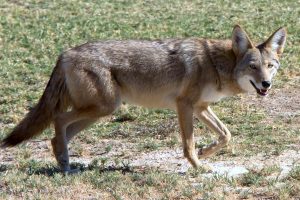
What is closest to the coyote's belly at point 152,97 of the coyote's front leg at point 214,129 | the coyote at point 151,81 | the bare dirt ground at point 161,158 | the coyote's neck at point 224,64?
the coyote at point 151,81

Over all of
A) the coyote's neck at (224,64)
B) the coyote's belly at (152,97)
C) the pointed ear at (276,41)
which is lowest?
the coyote's belly at (152,97)

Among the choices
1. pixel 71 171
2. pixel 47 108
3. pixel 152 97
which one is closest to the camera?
pixel 71 171

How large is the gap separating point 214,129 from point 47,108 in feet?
6.47

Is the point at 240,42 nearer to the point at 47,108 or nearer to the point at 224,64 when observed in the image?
the point at 224,64

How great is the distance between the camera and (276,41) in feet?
30.3

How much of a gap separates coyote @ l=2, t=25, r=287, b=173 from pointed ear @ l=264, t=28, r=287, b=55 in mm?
11

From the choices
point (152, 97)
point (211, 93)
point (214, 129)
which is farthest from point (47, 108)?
point (214, 129)

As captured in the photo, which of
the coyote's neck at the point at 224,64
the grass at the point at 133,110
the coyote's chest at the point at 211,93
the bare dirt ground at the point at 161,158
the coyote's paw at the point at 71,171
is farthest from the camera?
the coyote's neck at the point at 224,64

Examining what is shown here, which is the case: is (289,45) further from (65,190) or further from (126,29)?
(65,190)

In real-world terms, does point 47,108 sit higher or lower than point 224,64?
lower

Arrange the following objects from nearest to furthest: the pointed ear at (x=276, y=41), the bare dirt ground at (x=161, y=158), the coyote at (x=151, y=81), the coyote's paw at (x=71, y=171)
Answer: the coyote's paw at (x=71, y=171) → the coyote at (x=151, y=81) → the bare dirt ground at (x=161, y=158) → the pointed ear at (x=276, y=41)

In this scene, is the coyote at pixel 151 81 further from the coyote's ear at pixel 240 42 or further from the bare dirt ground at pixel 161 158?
the bare dirt ground at pixel 161 158

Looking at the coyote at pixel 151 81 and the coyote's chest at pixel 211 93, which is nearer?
the coyote at pixel 151 81

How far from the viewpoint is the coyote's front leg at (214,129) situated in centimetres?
909
